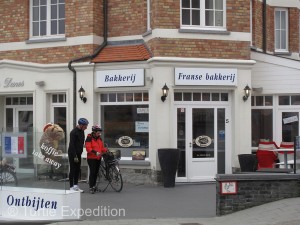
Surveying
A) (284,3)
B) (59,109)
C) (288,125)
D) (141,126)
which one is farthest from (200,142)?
(284,3)

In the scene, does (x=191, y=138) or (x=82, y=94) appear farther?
(x=82, y=94)

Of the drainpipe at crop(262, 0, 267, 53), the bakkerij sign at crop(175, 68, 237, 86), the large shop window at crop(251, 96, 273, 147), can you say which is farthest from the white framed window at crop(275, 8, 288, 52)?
the bakkerij sign at crop(175, 68, 237, 86)

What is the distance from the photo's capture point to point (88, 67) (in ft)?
52.3

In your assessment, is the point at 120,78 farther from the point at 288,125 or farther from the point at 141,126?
the point at 288,125

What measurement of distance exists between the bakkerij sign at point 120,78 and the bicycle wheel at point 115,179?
2778 millimetres

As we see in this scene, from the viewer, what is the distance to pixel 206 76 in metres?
15.2

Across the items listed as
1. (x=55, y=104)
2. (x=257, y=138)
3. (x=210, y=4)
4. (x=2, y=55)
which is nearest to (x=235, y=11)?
(x=210, y=4)

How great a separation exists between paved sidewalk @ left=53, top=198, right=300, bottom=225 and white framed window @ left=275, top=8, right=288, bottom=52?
10.8 metres

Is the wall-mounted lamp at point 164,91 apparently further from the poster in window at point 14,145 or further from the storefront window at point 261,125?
the poster in window at point 14,145

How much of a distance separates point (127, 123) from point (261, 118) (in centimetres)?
435

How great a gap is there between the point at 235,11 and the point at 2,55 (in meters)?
7.59

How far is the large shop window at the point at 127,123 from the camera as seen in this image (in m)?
15.6

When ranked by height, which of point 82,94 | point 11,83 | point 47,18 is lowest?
point 82,94

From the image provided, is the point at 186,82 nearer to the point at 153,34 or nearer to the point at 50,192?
the point at 153,34
